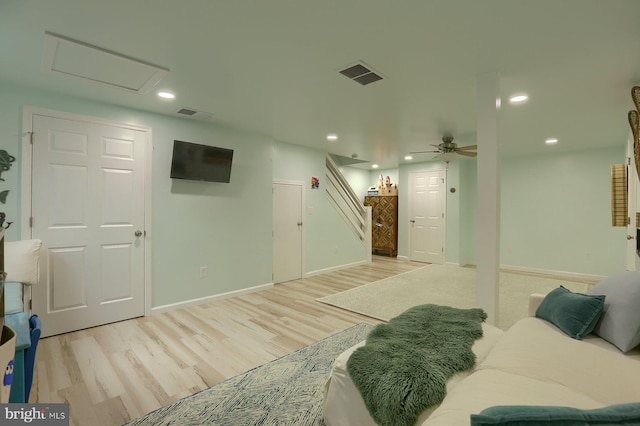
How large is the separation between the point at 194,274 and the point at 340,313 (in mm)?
1954

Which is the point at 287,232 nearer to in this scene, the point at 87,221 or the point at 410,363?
the point at 87,221

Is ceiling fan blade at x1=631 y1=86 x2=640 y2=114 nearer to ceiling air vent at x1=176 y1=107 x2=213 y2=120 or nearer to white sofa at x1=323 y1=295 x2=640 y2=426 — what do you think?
white sofa at x1=323 y1=295 x2=640 y2=426

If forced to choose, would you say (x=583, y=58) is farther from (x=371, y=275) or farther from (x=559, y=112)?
(x=371, y=275)

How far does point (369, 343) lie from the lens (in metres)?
1.75

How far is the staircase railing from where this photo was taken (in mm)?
6320

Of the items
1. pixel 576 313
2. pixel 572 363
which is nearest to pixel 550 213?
pixel 576 313

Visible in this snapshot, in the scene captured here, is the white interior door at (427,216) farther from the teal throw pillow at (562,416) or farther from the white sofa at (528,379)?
the teal throw pillow at (562,416)

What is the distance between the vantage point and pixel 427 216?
280 inches

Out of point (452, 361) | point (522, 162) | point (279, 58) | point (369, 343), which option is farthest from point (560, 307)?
point (522, 162)

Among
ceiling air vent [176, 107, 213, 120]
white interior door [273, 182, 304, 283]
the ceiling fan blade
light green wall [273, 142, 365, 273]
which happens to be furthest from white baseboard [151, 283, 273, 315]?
the ceiling fan blade

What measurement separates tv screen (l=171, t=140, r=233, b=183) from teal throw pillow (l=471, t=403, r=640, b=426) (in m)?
3.73

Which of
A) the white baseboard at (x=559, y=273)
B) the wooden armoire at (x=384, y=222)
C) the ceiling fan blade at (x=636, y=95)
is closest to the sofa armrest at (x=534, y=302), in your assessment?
the ceiling fan blade at (x=636, y=95)

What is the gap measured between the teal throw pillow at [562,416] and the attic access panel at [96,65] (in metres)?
2.93

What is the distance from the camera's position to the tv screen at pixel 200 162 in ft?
11.8
